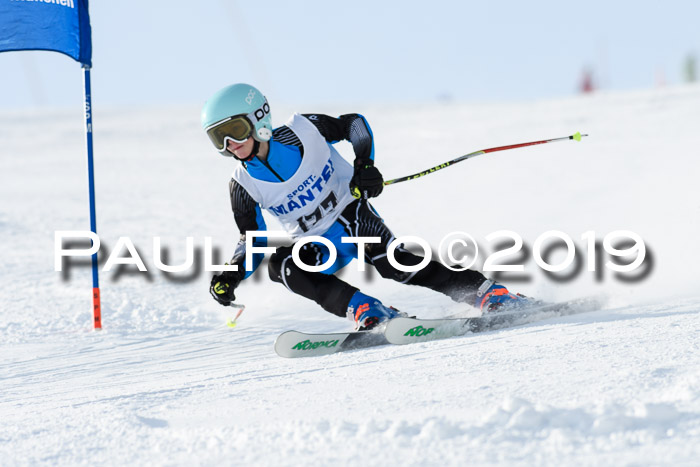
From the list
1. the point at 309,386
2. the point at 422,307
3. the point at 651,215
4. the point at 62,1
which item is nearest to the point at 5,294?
the point at 62,1

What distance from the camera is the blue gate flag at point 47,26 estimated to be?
5457mm

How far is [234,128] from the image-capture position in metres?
3.91

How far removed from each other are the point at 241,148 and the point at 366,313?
0.99 m

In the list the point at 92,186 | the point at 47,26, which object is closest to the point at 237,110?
the point at 92,186

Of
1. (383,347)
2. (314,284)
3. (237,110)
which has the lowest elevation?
(383,347)

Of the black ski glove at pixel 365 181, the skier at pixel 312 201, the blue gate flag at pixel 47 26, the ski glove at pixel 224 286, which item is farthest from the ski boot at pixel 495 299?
the blue gate flag at pixel 47 26

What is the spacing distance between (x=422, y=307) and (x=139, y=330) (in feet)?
5.89

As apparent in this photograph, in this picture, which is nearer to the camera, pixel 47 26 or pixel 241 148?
pixel 241 148

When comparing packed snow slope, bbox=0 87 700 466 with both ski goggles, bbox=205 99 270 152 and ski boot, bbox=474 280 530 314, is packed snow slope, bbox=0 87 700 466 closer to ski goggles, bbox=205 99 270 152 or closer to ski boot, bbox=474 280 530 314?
ski boot, bbox=474 280 530 314

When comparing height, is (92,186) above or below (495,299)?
above

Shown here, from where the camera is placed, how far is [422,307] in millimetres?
5273

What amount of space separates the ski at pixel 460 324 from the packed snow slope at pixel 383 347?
0.60 ft

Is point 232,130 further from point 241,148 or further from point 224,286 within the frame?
point 224,286

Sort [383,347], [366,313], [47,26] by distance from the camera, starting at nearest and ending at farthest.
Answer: [383,347] < [366,313] < [47,26]
